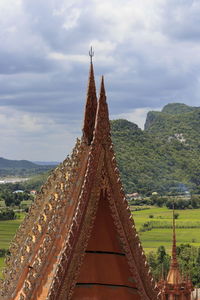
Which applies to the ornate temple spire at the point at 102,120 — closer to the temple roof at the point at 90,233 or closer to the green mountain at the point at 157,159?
the temple roof at the point at 90,233

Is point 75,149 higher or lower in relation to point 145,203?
higher

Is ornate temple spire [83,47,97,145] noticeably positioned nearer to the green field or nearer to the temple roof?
the temple roof

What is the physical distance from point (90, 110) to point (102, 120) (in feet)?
1.04

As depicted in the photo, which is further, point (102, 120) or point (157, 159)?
point (157, 159)

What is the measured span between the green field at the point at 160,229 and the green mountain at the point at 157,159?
2454 centimetres

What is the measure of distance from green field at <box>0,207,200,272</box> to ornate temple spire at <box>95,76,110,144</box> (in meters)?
35.8

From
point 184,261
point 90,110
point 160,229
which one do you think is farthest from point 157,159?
point 90,110

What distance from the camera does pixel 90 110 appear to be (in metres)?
8.05

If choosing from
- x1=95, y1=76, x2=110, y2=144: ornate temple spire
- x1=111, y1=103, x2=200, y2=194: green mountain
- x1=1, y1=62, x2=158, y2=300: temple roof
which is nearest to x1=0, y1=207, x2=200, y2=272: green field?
x1=111, y1=103, x2=200, y2=194: green mountain

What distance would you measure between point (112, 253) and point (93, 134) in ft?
4.99

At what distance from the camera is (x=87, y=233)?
7.54 meters

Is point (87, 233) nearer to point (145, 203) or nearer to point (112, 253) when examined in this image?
point (112, 253)

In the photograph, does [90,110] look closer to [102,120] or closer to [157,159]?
[102,120]

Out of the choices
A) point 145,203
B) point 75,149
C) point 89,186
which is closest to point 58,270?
point 89,186
